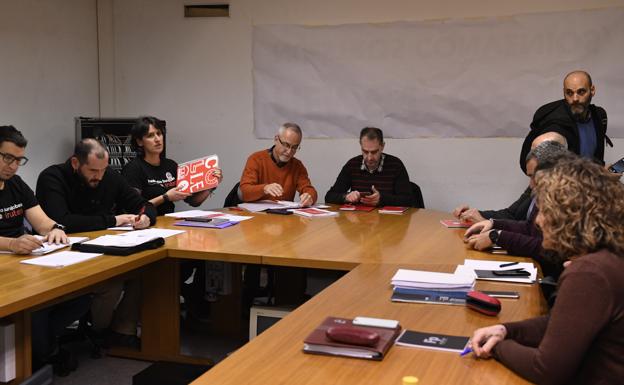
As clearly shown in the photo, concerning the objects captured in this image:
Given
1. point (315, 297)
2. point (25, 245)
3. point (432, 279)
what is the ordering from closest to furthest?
point (315, 297)
point (432, 279)
point (25, 245)

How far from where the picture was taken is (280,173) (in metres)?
4.57

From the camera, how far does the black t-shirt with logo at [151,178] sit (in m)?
4.05

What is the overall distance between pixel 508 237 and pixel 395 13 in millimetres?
2980

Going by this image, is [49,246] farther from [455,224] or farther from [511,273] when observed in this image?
[455,224]

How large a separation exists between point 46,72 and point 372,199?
2903mm

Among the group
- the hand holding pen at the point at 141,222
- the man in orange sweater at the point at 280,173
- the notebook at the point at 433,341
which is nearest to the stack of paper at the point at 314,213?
the man in orange sweater at the point at 280,173

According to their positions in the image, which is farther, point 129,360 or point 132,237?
point 129,360

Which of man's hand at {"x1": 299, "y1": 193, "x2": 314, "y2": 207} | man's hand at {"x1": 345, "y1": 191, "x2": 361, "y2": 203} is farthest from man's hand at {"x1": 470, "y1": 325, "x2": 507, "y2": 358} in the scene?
man's hand at {"x1": 345, "y1": 191, "x2": 361, "y2": 203}

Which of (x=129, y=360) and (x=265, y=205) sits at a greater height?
(x=265, y=205)

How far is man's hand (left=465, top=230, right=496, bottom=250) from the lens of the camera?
9.27 feet

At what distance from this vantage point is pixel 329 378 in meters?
1.39

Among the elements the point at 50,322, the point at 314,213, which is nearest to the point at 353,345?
the point at 50,322

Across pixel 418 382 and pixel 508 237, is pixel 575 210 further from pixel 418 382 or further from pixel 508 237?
pixel 508 237

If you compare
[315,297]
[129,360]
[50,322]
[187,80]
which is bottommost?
[129,360]
